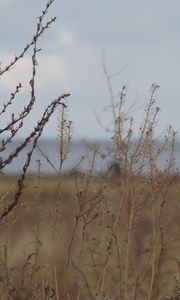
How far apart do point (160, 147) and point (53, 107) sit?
1.51 metres

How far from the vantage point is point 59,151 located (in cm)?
429

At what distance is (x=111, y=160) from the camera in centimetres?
505

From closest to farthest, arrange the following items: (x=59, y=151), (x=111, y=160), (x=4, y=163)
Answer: (x=4, y=163) < (x=59, y=151) < (x=111, y=160)

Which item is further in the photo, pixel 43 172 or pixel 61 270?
pixel 61 270

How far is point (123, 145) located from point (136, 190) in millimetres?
269

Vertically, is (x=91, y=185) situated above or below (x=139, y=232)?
below

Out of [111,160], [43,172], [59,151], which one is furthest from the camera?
[111,160]

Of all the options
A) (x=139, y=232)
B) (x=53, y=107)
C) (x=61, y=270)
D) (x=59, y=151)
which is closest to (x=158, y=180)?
(x=59, y=151)

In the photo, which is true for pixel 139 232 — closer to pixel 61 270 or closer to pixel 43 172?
pixel 61 270

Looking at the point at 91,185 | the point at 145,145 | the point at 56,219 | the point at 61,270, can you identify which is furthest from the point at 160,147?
the point at 61,270

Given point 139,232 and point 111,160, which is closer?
point 111,160

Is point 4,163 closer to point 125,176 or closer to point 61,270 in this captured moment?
point 125,176

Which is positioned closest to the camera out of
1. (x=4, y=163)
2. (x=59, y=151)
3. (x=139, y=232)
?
(x=4, y=163)

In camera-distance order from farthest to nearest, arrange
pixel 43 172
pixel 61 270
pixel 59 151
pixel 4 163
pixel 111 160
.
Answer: pixel 61 270, pixel 111 160, pixel 43 172, pixel 59 151, pixel 4 163
